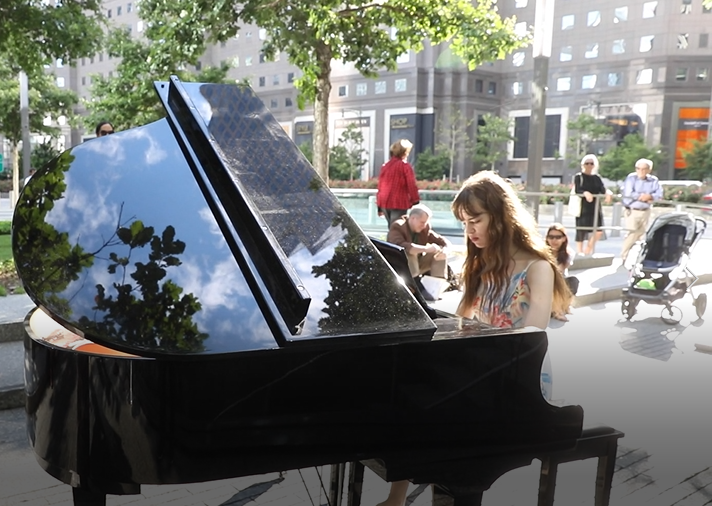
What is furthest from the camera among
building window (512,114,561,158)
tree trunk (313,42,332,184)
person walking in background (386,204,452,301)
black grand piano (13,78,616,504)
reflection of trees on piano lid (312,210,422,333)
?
building window (512,114,561,158)

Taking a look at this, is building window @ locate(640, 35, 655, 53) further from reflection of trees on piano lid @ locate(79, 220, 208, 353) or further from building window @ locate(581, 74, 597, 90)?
reflection of trees on piano lid @ locate(79, 220, 208, 353)

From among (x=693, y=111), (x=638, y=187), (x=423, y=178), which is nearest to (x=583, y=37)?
(x=693, y=111)

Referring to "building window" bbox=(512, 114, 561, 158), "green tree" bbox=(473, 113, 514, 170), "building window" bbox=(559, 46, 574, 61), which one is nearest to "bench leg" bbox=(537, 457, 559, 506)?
"green tree" bbox=(473, 113, 514, 170)

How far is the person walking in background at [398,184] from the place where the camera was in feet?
31.9

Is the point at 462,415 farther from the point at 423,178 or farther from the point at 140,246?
the point at 423,178

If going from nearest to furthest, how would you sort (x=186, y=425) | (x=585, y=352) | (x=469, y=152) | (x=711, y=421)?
(x=186, y=425)
(x=711, y=421)
(x=585, y=352)
(x=469, y=152)

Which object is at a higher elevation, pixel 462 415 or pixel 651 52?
pixel 651 52

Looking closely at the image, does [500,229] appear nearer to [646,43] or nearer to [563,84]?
[646,43]

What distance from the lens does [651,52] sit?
2115 inches

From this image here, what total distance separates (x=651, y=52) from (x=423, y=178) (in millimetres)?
19906

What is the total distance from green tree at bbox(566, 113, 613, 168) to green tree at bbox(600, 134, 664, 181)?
5.86 feet

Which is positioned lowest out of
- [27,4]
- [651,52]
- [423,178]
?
[423,178]

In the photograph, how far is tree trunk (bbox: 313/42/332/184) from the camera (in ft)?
36.1

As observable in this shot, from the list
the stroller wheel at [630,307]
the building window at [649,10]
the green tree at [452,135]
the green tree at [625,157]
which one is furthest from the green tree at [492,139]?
the stroller wheel at [630,307]
